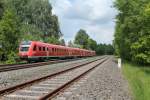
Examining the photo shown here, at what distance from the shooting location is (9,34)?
152 feet

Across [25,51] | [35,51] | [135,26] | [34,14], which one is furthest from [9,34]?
[34,14]

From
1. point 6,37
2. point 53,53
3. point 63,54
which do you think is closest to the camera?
point 6,37

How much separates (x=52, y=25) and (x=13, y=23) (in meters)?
37.5

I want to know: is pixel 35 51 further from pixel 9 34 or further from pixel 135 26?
pixel 135 26

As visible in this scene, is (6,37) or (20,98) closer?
(20,98)

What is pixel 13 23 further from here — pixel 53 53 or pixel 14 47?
pixel 53 53

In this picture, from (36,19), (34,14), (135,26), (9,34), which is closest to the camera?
(135,26)

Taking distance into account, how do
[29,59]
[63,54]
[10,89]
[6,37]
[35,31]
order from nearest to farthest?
1. [10,89]
2. [29,59]
3. [6,37]
4. [63,54]
5. [35,31]

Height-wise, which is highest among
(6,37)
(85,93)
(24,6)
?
(24,6)

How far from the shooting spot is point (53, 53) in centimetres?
5416

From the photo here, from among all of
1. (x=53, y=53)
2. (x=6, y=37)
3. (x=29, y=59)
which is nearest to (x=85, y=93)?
(x=29, y=59)

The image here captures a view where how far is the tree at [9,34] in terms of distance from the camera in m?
46.1

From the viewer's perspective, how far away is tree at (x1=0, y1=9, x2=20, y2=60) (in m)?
46.1

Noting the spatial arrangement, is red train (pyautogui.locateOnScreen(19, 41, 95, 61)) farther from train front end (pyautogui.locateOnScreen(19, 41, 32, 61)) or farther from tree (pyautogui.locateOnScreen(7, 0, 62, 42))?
tree (pyautogui.locateOnScreen(7, 0, 62, 42))
